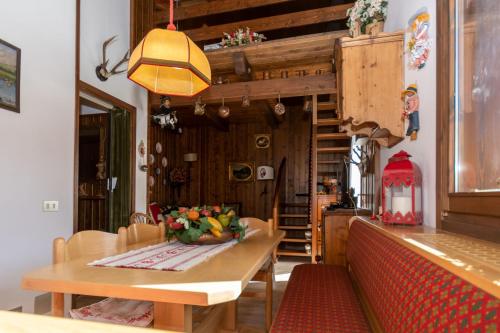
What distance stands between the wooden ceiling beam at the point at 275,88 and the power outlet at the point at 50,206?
2427 mm

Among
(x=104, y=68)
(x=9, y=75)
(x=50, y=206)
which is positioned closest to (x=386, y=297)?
(x=50, y=206)

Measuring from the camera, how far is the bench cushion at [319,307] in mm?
1458

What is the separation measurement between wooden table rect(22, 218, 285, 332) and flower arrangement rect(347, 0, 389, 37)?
7.74ft

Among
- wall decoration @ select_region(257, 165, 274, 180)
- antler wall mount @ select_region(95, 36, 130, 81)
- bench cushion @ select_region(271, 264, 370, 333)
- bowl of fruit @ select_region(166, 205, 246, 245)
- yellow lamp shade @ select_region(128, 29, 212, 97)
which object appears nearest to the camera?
bench cushion @ select_region(271, 264, 370, 333)

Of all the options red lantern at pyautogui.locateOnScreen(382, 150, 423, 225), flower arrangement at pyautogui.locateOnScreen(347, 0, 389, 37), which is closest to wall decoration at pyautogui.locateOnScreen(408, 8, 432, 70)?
flower arrangement at pyautogui.locateOnScreen(347, 0, 389, 37)

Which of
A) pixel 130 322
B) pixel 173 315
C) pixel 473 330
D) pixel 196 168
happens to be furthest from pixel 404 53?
pixel 196 168

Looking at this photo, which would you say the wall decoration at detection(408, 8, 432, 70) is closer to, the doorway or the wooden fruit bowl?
the wooden fruit bowl

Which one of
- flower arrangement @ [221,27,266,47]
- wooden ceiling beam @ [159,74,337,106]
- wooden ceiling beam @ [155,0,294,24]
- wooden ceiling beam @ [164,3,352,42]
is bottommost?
wooden ceiling beam @ [159,74,337,106]

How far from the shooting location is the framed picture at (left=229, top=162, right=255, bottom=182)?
784cm

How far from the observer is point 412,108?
210 centimetres

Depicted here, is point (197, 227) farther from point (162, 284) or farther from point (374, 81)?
point (374, 81)

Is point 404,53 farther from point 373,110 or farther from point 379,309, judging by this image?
point 379,309

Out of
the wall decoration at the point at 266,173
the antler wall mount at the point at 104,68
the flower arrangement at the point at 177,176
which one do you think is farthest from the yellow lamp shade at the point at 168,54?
the flower arrangement at the point at 177,176

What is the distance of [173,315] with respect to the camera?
115 centimetres
